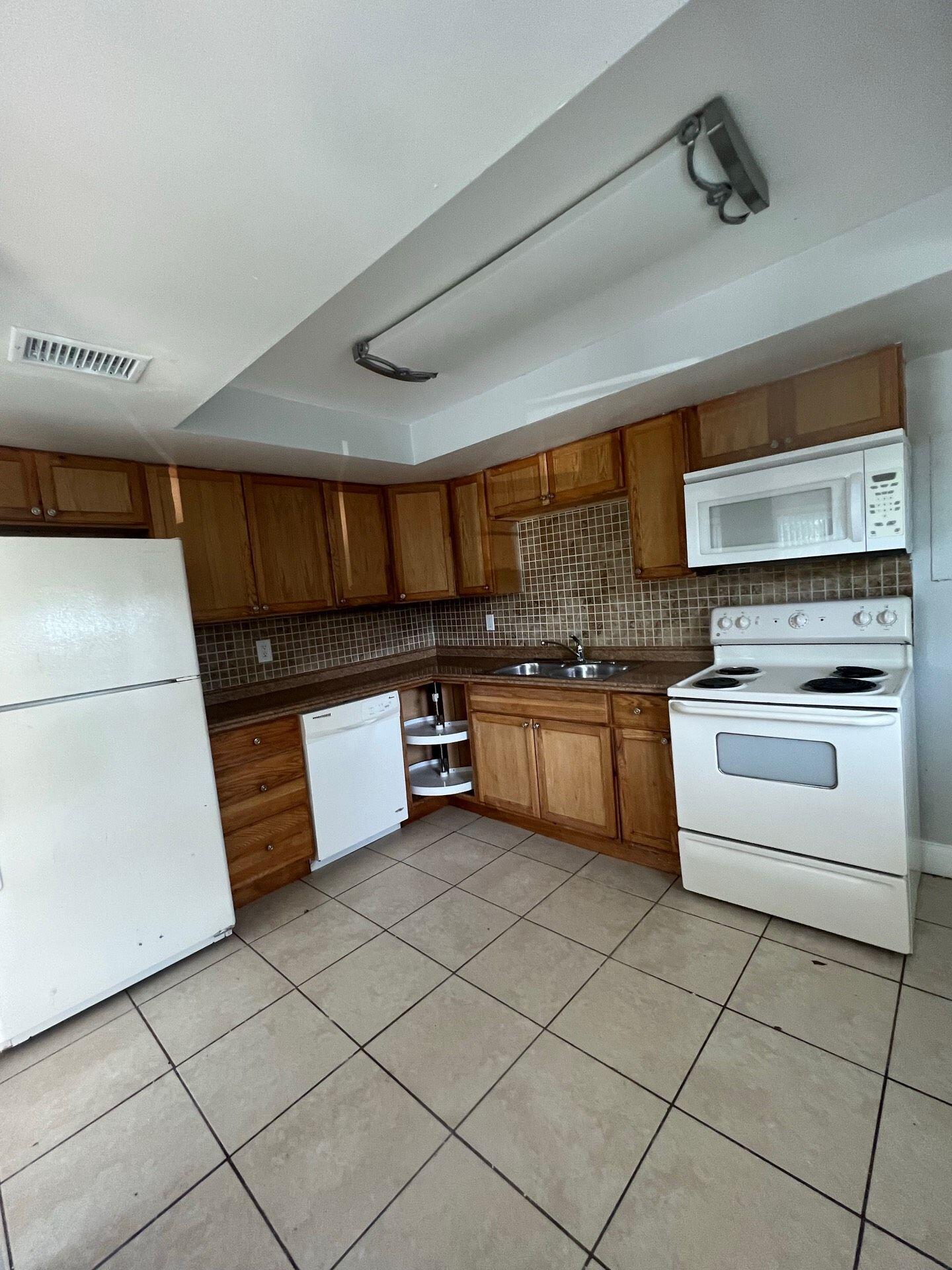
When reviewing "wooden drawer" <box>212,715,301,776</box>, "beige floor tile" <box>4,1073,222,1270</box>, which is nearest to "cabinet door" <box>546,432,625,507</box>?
"wooden drawer" <box>212,715,301,776</box>

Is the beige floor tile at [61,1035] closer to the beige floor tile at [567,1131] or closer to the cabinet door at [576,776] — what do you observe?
the beige floor tile at [567,1131]

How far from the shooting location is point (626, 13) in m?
0.77

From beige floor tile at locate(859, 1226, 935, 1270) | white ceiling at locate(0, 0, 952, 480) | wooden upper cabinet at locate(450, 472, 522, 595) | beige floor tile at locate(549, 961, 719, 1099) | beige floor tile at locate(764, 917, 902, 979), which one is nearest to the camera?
white ceiling at locate(0, 0, 952, 480)

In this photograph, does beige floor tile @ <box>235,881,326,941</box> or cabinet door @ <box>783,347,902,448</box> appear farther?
beige floor tile @ <box>235,881,326,941</box>

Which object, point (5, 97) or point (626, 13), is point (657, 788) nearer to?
point (626, 13)

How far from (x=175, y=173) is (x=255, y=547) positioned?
1.92 meters

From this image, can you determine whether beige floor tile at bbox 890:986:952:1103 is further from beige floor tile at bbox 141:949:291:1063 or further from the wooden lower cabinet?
the wooden lower cabinet

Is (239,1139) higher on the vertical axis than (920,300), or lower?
lower

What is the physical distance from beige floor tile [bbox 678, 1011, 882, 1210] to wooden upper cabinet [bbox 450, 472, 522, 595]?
2391 millimetres

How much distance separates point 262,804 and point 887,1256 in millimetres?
2355

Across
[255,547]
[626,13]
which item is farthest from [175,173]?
[255,547]

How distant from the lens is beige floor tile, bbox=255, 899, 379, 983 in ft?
6.67

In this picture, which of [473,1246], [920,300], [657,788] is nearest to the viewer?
[473,1246]

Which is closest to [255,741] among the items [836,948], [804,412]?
[836,948]
